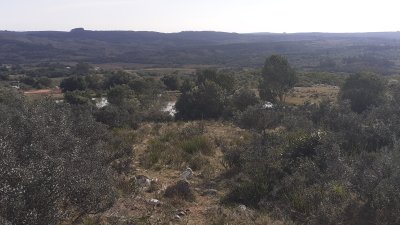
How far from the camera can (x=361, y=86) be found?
37656 mm

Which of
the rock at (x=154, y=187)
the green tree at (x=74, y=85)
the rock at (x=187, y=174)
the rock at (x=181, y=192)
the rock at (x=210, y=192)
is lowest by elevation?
the green tree at (x=74, y=85)

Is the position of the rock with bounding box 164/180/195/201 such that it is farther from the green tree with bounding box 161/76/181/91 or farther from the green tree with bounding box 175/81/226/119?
the green tree with bounding box 161/76/181/91

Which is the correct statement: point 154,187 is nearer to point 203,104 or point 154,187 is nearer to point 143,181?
point 143,181

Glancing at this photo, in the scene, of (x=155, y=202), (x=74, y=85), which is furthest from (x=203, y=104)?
(x=74, y=85)

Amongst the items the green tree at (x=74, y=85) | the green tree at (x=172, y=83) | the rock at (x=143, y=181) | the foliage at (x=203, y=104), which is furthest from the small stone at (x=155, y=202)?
the green tree at (x=74, y=85)

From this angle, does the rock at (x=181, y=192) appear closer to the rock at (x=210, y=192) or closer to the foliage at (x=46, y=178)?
the rock at (x=210, y=192)

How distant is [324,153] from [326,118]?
41.4ft

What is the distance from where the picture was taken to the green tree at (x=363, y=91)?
34.7 m

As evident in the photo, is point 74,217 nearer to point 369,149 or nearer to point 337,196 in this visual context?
point 337,196

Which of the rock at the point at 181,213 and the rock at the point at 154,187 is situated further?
the rock at the point at 154,187

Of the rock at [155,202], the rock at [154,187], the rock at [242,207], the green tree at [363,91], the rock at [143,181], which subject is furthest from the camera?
the green tree at [363,91]

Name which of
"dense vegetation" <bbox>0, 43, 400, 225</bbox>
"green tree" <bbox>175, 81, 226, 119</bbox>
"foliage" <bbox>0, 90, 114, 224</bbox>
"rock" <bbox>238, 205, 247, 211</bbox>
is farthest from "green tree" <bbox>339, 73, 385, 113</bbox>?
"foliage" <bbox>0, 90, 114, 224</bbox>

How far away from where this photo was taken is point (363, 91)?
35406mm

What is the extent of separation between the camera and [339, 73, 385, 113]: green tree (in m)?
34.7
